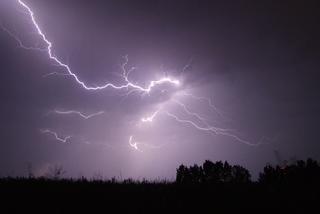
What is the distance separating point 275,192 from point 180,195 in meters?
1.99

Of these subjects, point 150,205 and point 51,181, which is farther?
point 51,181

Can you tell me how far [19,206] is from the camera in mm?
5348

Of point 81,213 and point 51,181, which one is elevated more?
point 51,181

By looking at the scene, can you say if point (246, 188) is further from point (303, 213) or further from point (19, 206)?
point (19, 206)

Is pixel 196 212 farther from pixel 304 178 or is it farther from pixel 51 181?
pixel 304 178

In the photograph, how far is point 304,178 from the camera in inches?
338

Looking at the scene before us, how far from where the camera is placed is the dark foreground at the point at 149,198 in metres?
5.46

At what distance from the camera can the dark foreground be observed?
→ 5455 millimetres

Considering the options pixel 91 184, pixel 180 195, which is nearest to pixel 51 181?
pixel 91 184

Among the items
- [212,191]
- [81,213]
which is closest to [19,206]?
[81,213]

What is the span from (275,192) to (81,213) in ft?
12.9

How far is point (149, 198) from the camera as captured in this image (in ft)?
19.9

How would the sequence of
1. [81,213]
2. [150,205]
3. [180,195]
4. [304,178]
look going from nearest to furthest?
[81,213]
[150,205]
[180,195]
[304,178]

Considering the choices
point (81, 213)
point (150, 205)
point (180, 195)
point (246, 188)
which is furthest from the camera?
point (246, 188)
